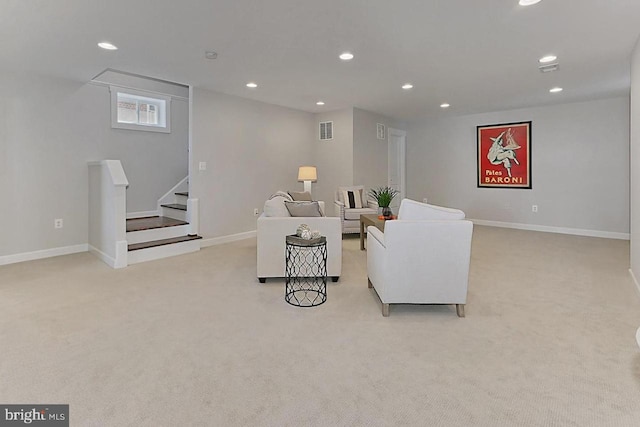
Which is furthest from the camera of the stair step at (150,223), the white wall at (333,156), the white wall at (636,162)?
the white wall at (333,156)

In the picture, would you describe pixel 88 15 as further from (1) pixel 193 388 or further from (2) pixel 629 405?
(2) pixel 629 405

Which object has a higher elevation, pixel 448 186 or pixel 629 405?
pixel 448 186

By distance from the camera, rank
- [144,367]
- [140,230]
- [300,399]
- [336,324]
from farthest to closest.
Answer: [140,230], [336,324], [144,367], [300,399]

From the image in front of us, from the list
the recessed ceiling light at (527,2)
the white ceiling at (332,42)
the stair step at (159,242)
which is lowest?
the stair step at (159,242)

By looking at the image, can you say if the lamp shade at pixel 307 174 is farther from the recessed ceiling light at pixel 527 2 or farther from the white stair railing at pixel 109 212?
the recessed ceiling light at pixel 527 2

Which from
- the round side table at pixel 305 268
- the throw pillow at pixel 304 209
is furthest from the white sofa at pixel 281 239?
the throw pillow at pixel 304 209

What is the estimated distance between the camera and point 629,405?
1.65 meters

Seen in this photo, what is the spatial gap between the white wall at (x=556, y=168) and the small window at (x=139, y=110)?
5.37 meters

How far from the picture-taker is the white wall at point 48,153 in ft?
→ 14.0

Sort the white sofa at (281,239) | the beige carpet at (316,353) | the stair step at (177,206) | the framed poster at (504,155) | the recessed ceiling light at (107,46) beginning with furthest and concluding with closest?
the framed poster at (504,155), the stair step at (177,206), the white sofa at (281,239), the recessed ceiling light at (107,46), the beige carpet at (316,353)

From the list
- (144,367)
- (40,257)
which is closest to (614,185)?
(144,367)

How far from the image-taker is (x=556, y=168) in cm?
649

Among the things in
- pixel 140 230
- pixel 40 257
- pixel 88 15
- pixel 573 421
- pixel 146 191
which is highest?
pixel 88 15

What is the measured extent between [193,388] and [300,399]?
545mm
